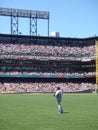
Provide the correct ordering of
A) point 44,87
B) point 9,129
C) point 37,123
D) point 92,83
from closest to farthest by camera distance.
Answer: point 9,129, point 37,123, point 44,87, point 92,83

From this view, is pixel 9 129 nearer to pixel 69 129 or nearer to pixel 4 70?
pixel 69 129

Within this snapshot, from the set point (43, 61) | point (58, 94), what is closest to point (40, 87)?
point (43, 61)

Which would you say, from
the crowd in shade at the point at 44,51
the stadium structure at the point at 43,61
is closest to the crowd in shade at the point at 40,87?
the stadium structure at the point at 43,61

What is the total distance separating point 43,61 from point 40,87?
10009 mm

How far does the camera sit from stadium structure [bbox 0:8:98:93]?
294ft

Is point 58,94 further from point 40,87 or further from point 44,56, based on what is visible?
point 44,56

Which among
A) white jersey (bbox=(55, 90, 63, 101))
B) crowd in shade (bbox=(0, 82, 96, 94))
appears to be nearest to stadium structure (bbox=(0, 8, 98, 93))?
crowd in shade (bbox=(0, 82, 96, 94))

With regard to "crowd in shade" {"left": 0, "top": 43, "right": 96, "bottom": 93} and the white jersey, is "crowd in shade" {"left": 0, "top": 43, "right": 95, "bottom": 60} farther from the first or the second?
the white jersey

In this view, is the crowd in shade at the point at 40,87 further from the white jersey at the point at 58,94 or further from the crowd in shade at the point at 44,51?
the white jersey at the point at 58,94

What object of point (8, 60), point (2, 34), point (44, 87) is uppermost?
point (2, 34)

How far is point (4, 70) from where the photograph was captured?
9081 centimetres

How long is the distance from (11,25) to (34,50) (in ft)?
26.6

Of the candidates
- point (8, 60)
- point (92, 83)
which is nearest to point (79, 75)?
point (92, 83)

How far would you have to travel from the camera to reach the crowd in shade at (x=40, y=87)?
8300cm
